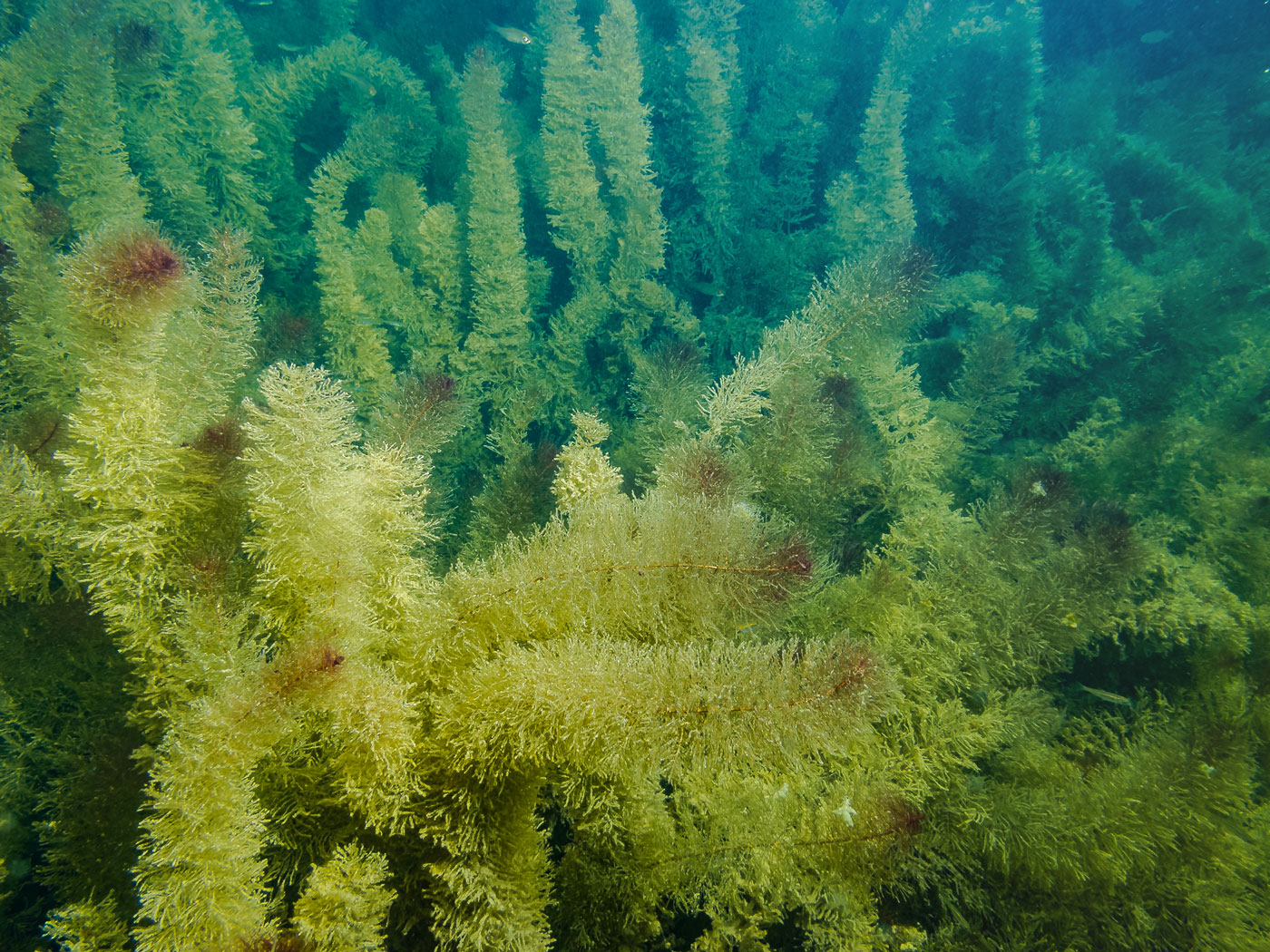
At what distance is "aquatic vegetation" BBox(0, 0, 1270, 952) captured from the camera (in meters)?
1.37

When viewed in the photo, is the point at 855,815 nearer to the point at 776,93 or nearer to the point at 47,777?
Answer: the point at 47,777

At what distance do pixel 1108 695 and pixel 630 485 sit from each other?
311 cm

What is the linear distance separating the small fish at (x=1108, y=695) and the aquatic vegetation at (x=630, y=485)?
88 mm

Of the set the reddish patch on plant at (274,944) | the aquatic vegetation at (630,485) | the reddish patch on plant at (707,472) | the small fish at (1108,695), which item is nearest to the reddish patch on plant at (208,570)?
the aquatic vegetation at (630,485)

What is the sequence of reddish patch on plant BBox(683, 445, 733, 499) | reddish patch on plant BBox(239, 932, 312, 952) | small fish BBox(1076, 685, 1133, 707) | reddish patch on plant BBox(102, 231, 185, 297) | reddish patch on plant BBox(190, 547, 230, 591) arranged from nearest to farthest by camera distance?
reddish patch on plant BBox(239, 932, 312, 952) → reddish patch on plant BBox(190, 547, 230, 591) → reddish patch on plant BBox(102, 231, 185, 297) → reddish patch on plant BBox(683, 445, 733, 499) → small fish BBox(1076, 685, 1133, 707)

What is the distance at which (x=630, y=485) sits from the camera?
384 cm

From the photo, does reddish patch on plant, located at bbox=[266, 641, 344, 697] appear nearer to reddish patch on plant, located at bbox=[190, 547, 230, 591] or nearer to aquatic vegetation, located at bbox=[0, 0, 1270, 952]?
aquatic vegetation, located at bbox=[0, 0, 1270, 952]

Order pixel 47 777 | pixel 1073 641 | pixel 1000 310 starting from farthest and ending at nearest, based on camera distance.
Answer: pixel 1000 310
pixel 1073 641
pixel 47 777

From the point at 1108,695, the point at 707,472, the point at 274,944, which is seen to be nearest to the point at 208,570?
the point at 274,944

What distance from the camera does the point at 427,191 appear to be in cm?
576

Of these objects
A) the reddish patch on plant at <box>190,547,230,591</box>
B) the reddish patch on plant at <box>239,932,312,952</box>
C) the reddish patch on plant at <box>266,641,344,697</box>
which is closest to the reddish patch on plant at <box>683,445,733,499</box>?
the reddish patch on plant at <box>266,641,344,697</box>

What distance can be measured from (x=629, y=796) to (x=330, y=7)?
28.9 ft

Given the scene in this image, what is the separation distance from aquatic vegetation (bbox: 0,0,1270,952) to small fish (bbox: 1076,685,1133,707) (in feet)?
0.29

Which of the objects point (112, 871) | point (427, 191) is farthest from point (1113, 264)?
point (112, 871)
